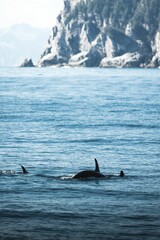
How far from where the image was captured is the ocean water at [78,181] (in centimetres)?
2425

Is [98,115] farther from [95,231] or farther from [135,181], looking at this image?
[95,231]

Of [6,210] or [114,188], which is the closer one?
[6,210]

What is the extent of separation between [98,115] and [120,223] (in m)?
46.4

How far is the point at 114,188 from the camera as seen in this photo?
31031 millimetres

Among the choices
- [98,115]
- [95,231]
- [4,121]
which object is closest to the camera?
[95,231]

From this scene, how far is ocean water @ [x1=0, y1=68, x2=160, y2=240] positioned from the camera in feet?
79.6

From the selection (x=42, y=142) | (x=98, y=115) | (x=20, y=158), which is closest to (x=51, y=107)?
(x=98, y=115)

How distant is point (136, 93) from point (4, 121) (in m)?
51.4

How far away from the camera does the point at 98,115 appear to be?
70.8 meters

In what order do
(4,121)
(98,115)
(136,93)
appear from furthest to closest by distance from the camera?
(136,93) < (98,115) < (4,121)

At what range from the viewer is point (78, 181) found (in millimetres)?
32656

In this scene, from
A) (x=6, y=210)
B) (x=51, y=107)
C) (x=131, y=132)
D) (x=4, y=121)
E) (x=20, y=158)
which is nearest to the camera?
(x=6, y=210)

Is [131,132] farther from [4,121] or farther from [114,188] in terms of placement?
[114,188]

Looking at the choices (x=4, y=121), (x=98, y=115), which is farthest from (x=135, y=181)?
(x=98, y=115)
